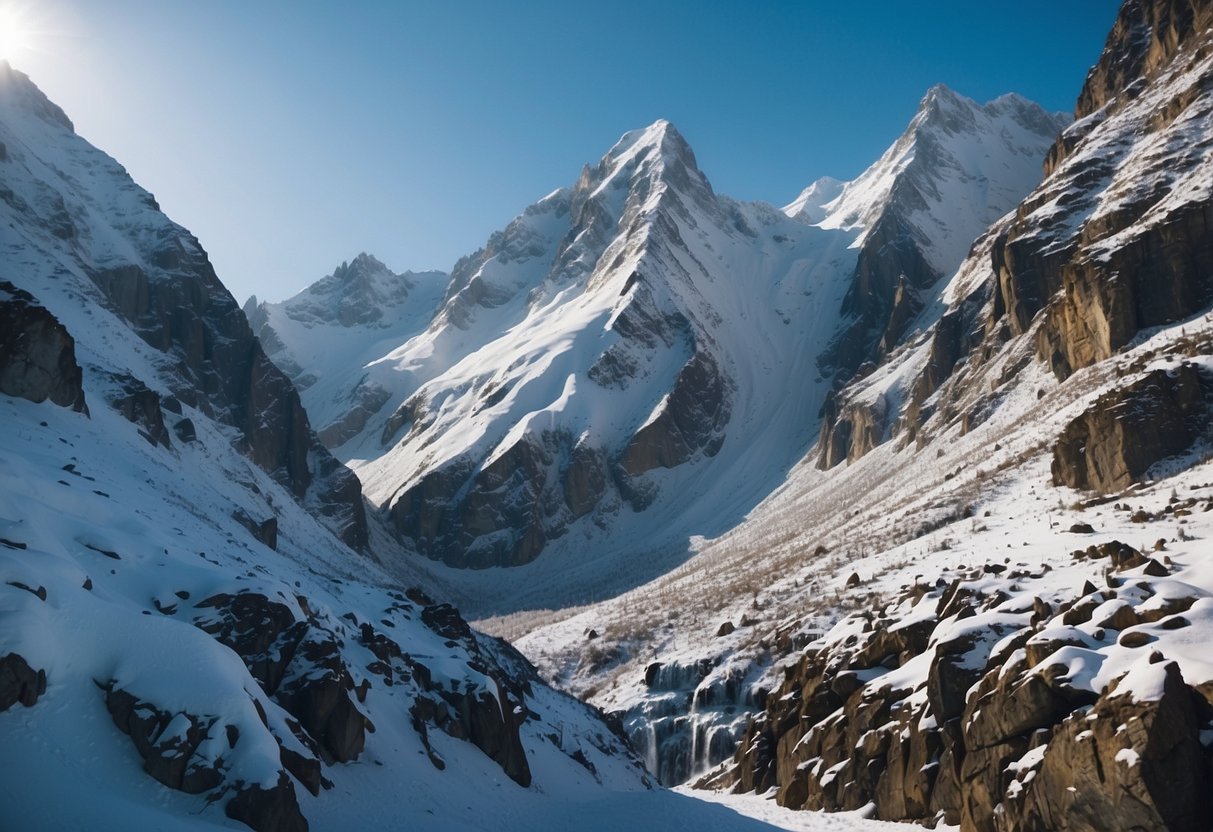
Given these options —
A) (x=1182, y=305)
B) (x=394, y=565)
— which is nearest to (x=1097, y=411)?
(x=1182, y=305)

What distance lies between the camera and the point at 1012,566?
50188mm

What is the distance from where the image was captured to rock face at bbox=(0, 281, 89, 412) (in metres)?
57.2

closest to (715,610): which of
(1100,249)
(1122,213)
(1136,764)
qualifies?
(1100,249)

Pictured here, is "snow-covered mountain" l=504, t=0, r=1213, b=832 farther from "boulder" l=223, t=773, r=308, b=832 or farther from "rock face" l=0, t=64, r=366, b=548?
"rock face" l=0, t=64, r=366, b=548

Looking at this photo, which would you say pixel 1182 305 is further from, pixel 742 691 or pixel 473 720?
pixel 473 720

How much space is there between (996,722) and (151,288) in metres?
155

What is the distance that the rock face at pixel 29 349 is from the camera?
57.2 meters

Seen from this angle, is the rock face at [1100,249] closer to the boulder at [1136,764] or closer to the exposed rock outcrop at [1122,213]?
the exposed rock outcrop at [1122,213]

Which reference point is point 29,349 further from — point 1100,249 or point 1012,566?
point 1100,249

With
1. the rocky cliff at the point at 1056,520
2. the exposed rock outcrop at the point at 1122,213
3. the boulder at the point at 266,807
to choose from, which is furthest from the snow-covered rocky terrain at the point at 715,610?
the exposed rock outcrop at the point at 1122,213

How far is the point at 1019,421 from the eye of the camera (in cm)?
11262

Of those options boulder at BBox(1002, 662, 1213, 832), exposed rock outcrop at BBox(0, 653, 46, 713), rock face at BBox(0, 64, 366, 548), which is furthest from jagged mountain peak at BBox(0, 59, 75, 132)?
boulder at BBox(1002, 662, 1213, 832)

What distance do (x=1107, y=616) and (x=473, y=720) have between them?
86.0 feet

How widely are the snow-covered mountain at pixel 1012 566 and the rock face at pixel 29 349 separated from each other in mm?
50565
